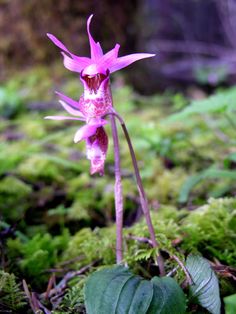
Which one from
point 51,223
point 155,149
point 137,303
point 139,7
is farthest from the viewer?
point 139,7

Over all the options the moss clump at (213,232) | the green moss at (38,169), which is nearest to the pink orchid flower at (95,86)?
the moss clump at (213,232)

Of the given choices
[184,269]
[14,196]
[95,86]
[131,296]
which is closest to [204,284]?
[184,269]

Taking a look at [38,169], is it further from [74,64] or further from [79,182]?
[74,64]

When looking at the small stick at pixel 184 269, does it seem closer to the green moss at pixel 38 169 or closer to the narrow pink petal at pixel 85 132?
the narrow pink petal at pixel 85 132

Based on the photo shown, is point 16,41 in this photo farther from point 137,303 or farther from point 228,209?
point 137,303

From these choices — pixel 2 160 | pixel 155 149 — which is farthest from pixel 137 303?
pixel 155 149

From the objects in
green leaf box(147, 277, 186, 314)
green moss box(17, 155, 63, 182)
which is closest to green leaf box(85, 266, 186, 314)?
green leaf box(147, 277, 186, 314)

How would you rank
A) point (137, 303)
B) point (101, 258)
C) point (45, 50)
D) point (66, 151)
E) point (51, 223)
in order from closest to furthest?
point (137, 303)
point (101, 258)
point (51, 223)
point (66, 151)
point (45, 50)
